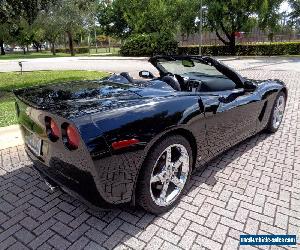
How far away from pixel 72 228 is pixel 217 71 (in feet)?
8.25

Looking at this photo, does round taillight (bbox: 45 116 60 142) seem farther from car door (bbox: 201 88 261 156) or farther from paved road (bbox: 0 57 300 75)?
paved road (bbox: 0 57 300 75)

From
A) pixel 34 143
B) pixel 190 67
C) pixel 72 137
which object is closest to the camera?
pixel 72 137

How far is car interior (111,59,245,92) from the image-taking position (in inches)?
131

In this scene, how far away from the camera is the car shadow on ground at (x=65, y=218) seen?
8.41 ft

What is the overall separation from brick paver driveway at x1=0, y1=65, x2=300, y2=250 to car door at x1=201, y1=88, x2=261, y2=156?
1.40 feet

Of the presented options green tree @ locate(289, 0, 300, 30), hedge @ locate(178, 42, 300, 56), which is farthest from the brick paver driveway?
green tree @ locate(289, 0, 300, 30)

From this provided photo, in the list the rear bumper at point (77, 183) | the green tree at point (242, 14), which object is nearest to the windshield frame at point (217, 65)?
the rear bumper at point (77, 183)

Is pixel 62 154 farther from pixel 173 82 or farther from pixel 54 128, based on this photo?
pixel 173 82

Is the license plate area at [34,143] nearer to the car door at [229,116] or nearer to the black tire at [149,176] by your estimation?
the black tire at [149,176]

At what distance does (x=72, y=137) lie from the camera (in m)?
2.26

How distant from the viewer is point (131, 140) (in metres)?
2.38

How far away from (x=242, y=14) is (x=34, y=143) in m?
29.3

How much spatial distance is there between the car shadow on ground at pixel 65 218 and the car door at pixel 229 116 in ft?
→ 1.66

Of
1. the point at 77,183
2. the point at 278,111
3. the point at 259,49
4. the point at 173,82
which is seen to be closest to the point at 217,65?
the point at 173,82
